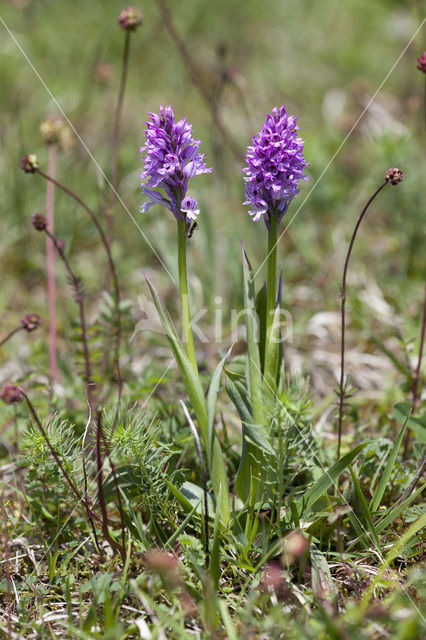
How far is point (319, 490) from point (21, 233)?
10.6 feet

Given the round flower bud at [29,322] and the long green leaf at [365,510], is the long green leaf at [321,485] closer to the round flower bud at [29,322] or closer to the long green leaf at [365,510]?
the long green leaf at [365,510]

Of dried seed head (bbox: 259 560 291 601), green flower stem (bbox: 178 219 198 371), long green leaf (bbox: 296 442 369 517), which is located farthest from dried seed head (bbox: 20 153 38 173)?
dried seed head (bbox: 259 560 291 601)

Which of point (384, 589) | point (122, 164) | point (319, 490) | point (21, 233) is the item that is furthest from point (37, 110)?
point (384, 589)

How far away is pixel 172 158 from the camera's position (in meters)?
1.84

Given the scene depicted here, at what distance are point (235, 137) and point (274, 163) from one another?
3.87 m

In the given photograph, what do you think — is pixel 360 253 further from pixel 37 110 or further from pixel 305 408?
pixel 37 110

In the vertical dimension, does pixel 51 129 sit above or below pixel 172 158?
above

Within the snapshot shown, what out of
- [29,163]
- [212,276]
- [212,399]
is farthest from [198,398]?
[212,276]

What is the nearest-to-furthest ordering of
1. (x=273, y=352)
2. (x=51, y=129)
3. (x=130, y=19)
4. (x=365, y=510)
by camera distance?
1. (x=365, y=510)
2. (x=273, y=352)
3. (x=130, y=19)
4. (x=51, y=129)

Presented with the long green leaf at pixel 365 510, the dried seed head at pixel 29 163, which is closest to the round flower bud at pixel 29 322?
the dried seed head at pixel 29 163

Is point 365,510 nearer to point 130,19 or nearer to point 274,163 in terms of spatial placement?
point 274,163

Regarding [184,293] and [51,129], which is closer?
[184,293]

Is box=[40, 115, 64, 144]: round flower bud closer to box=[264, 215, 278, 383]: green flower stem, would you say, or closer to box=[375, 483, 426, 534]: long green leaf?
box=[264, 215, 278, 383]: green flower stem

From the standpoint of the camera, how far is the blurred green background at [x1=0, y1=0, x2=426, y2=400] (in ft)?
13.3
